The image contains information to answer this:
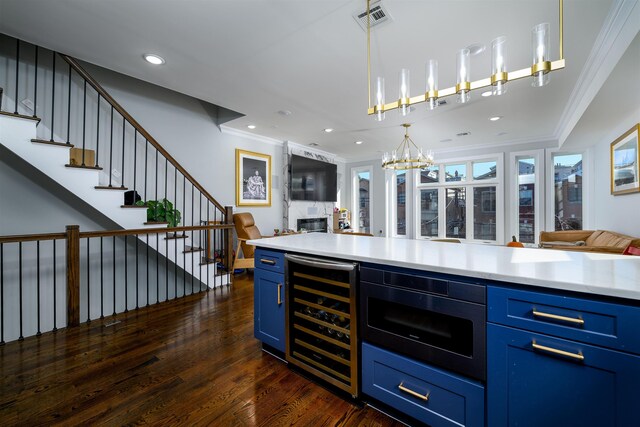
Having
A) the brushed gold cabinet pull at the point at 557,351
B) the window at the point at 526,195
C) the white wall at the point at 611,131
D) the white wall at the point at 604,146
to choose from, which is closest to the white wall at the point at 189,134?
the white wall at the point at 604,146

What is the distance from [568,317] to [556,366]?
0.20 metres

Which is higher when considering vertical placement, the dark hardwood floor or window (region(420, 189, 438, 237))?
window (region(420, 189, 438, 237))

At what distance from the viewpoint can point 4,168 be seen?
2.73 meters

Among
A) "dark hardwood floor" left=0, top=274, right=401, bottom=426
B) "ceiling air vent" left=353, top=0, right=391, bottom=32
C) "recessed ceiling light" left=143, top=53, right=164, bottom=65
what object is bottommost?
"dark hardwood floor" left=0, top=274, right=401, bottom=426

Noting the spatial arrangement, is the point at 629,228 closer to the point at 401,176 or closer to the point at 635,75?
the point at 635,75

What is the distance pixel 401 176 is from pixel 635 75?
515 centimetres

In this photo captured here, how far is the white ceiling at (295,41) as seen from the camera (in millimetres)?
1933

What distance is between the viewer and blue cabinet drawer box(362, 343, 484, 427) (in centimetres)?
122

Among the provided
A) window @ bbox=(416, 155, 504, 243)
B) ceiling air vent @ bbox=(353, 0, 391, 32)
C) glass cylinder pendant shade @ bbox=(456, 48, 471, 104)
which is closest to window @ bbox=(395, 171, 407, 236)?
window @ bbox=(416, 155, 504, 243)

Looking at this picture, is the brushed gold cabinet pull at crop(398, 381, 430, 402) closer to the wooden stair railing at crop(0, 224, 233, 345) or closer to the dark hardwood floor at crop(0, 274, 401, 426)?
the dark hardwood floor at crop(0, 274, 401, 426)

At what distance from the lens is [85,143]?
3.38 meters

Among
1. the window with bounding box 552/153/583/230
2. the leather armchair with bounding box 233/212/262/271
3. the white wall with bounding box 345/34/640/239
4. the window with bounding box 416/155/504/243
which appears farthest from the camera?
the window with bounding box 416/155/504/243

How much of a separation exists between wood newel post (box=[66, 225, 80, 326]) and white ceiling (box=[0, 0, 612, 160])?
5.98 feet

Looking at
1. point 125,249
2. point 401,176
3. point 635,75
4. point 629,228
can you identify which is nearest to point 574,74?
Answer: point 635,75
